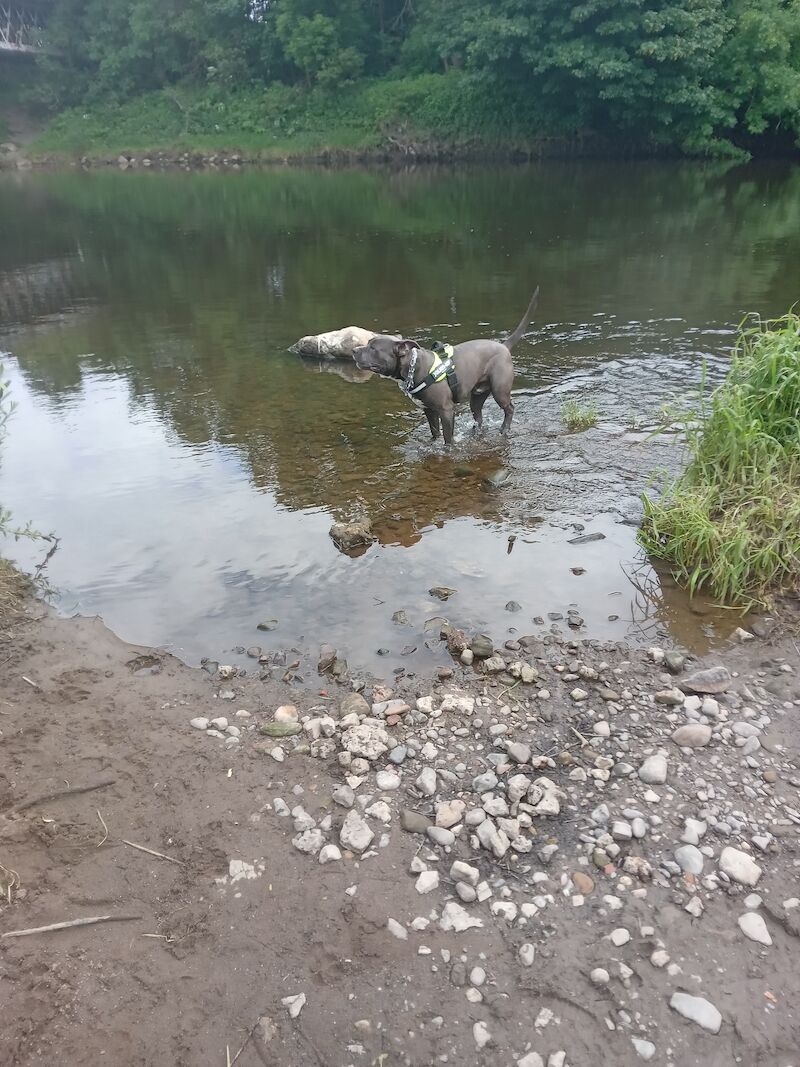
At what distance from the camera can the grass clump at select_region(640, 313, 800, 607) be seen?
504cm

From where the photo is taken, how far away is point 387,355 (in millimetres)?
7270

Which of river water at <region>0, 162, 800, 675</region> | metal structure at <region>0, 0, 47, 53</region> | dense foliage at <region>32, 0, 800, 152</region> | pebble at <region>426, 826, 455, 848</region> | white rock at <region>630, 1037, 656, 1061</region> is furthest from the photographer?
metal structure at <region>0, 0, 47, 53</region>

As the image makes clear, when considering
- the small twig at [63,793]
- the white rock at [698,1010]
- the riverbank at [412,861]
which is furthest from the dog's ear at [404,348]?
the white rock at [698,1010]

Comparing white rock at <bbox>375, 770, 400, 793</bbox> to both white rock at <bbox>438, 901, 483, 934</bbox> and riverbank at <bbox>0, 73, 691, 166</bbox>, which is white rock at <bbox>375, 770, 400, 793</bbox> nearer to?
white rock at <bbox>438, 901, 483, 934</bbox>

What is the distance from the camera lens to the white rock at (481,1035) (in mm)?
2582

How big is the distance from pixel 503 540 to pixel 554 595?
92 centimetres

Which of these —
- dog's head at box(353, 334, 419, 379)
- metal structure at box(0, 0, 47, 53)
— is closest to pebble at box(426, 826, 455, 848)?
dog's head at box(353, 334, 419, 379)

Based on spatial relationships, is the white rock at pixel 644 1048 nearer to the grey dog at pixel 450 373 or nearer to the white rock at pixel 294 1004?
the white rock at pixel 294 1004

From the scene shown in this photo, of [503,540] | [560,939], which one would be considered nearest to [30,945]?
[560,939]

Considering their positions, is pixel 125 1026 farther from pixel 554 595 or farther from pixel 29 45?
pixel 29 45

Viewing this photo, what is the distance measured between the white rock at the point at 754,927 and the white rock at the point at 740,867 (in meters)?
0.15

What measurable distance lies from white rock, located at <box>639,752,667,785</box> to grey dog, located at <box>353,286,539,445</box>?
4.62 metres

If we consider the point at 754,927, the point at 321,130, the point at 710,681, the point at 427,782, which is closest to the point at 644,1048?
the point at 754,927

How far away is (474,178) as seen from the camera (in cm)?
3366
